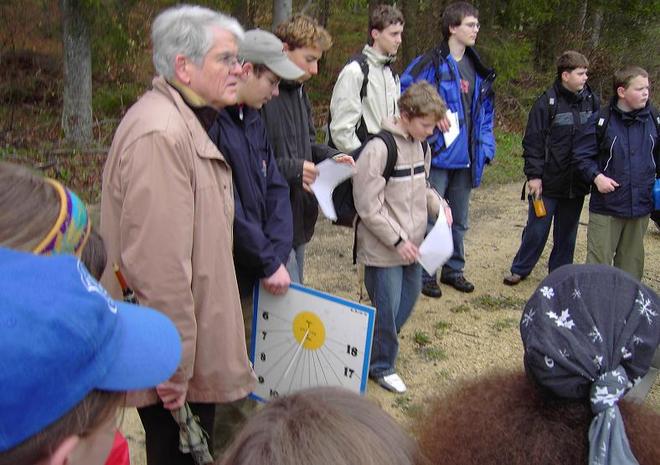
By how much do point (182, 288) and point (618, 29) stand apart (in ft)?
55.1

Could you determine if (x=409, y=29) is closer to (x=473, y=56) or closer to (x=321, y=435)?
(x=473, y=56)

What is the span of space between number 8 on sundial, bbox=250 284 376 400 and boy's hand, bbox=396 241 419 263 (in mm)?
697

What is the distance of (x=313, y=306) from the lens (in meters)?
Result: 2.66

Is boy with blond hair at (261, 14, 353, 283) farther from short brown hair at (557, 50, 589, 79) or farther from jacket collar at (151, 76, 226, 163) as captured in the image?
short brown hair at (557, 50, 589, 79)

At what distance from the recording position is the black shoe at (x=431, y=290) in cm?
479

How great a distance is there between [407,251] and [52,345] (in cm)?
248

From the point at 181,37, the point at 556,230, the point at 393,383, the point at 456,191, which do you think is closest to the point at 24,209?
the point at 181,37

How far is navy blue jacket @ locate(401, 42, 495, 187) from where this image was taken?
14.8 feet

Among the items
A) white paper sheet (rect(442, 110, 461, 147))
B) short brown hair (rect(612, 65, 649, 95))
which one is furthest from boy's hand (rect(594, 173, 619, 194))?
white paper sheet (rect(442, 110, 461, 147))

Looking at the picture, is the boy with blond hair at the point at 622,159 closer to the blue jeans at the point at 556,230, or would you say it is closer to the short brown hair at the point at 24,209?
the blue jeans at the point at 556,230

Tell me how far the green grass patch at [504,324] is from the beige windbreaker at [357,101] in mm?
1579

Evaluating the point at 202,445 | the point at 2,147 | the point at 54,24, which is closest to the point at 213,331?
the point at 202,445

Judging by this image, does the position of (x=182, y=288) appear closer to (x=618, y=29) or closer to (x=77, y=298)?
(x=77, y=298)

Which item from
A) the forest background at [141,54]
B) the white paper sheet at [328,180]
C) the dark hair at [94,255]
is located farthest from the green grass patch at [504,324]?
the forest background at [141,54]
